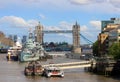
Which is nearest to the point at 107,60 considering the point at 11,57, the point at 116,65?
the point at 116,65

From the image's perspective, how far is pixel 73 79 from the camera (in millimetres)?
83688

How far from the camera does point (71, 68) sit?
10988 cm

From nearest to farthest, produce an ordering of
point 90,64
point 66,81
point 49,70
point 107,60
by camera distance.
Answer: point 66,81, point 49,70, point 107,60, point 90,64

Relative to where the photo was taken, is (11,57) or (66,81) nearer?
(66,81)

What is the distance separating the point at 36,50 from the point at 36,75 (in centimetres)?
8294

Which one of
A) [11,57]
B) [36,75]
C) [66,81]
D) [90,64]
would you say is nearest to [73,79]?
[66,81]

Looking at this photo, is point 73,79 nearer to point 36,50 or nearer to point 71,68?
point 71,68

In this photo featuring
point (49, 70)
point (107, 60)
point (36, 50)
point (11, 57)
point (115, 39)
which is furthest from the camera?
point (11, 57)

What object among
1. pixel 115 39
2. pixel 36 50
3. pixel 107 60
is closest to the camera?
pixel 107 60

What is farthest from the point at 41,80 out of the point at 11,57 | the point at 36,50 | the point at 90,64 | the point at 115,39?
the point at 11,57

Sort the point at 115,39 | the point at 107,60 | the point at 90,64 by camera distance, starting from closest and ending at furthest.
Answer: the point at 107,60
the point at 90,64
the point at 115,39

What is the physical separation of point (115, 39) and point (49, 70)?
59.6m

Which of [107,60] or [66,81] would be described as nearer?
[66,81]

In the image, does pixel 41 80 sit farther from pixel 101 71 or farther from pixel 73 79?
pixel 101 71
